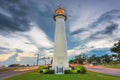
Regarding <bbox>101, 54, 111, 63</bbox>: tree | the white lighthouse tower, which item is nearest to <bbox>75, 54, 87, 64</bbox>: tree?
<bbox>101, 54, 111, 63</bbox>: tree

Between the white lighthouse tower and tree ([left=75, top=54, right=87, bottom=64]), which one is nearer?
the white lighthouse tower

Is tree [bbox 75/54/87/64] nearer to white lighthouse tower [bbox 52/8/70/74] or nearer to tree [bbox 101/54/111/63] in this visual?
tree [bbox 101/54/111/63]

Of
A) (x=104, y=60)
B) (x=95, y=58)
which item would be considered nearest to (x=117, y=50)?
(x=104, y=60)

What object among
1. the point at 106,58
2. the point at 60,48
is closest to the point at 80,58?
the point at 106,58

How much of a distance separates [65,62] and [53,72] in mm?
3241

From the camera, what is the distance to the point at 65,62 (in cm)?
2839

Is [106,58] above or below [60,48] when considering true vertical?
below

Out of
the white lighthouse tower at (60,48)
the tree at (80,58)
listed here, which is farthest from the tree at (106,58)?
the white lighthouse tower at (60,48)

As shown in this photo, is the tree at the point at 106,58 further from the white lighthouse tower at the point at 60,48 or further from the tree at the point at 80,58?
the white lighthouse tower at the point at 60,48

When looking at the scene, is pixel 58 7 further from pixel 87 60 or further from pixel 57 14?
pixel 87 60

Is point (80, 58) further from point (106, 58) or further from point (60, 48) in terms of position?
point (60, 48)

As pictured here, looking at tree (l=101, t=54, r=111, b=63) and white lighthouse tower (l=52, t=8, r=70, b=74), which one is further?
tree (l=101, t=54, r=111, b=63)

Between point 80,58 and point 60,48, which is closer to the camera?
point 60,48

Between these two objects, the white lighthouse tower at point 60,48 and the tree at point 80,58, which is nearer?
the white lighthouse tower at point 60,48
